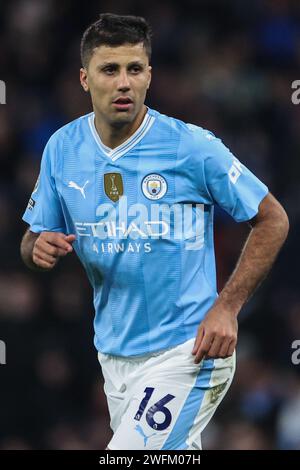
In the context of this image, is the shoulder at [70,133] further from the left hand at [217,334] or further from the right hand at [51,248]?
the left hand at [217,334]

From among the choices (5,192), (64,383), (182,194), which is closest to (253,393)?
(64,383)

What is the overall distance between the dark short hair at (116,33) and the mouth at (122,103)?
0.88 ft

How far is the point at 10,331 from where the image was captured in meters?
10.0

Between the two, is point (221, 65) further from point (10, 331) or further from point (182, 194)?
point (182, 194)

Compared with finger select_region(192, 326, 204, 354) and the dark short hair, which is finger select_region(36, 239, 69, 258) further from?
the dark short hair

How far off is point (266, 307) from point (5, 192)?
2.61 meters

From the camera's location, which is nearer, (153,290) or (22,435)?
(153,290)

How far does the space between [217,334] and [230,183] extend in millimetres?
731

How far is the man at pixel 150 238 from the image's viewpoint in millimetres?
5527

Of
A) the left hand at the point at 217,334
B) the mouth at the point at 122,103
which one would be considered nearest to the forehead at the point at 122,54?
the mouth at the point at 122,103

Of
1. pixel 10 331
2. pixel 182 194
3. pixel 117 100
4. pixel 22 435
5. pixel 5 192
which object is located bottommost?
pixel 22 435

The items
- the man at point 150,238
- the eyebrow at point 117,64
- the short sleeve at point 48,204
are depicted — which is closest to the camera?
the man at point 150,238

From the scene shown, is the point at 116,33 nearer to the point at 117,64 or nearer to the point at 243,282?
the point at 117,64
